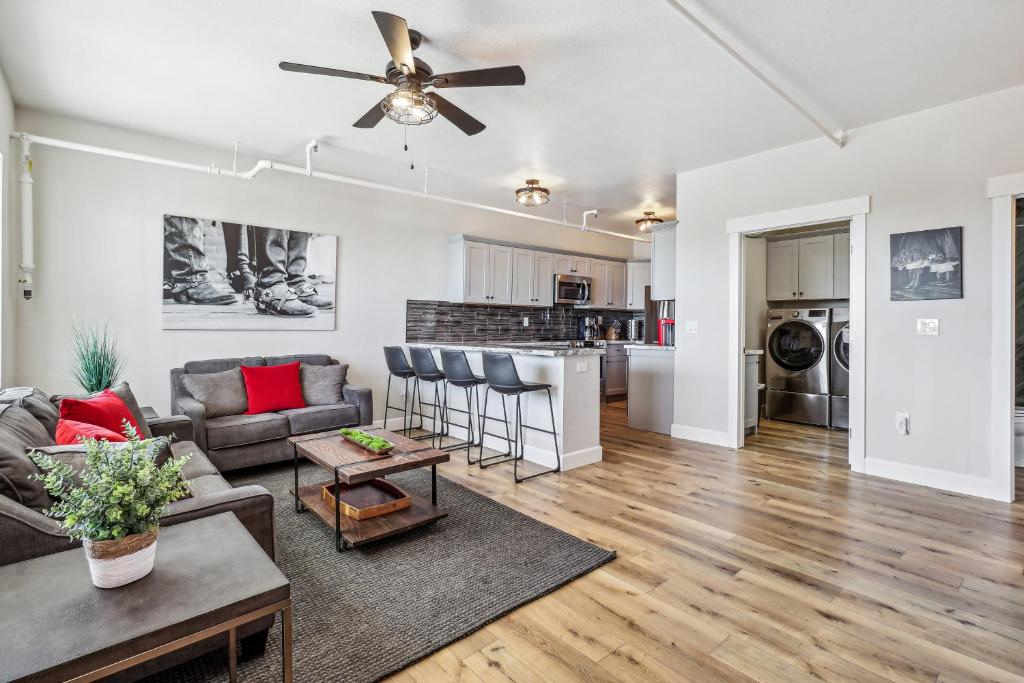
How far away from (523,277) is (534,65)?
405 cm

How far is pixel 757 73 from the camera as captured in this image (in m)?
3.01

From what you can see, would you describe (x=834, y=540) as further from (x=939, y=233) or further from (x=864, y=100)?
(x=864, y=100)

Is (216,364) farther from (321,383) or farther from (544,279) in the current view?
(544,279)

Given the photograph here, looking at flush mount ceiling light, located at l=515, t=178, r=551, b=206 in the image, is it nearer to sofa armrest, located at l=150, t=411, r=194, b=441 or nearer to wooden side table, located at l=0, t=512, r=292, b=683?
sofa armrest, located at l=150, t=411, r=194, b=441

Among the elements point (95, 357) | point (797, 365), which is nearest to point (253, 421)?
point (95, 357)

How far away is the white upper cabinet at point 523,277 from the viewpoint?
696 centimetres

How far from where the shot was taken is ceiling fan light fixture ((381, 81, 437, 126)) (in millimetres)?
2672

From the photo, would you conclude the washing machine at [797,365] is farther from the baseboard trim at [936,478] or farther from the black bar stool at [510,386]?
the black bar stool at [510,386]

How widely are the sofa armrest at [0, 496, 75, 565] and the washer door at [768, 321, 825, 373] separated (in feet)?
21.5

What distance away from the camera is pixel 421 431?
559 centimetres

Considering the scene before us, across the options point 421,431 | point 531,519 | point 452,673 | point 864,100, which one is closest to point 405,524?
point 531,519

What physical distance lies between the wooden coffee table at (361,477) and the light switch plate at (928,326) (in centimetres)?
360

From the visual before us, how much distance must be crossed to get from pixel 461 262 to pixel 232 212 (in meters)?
2.53

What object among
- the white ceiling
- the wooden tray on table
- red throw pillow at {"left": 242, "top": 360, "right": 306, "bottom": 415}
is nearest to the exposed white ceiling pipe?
the white ceiling
